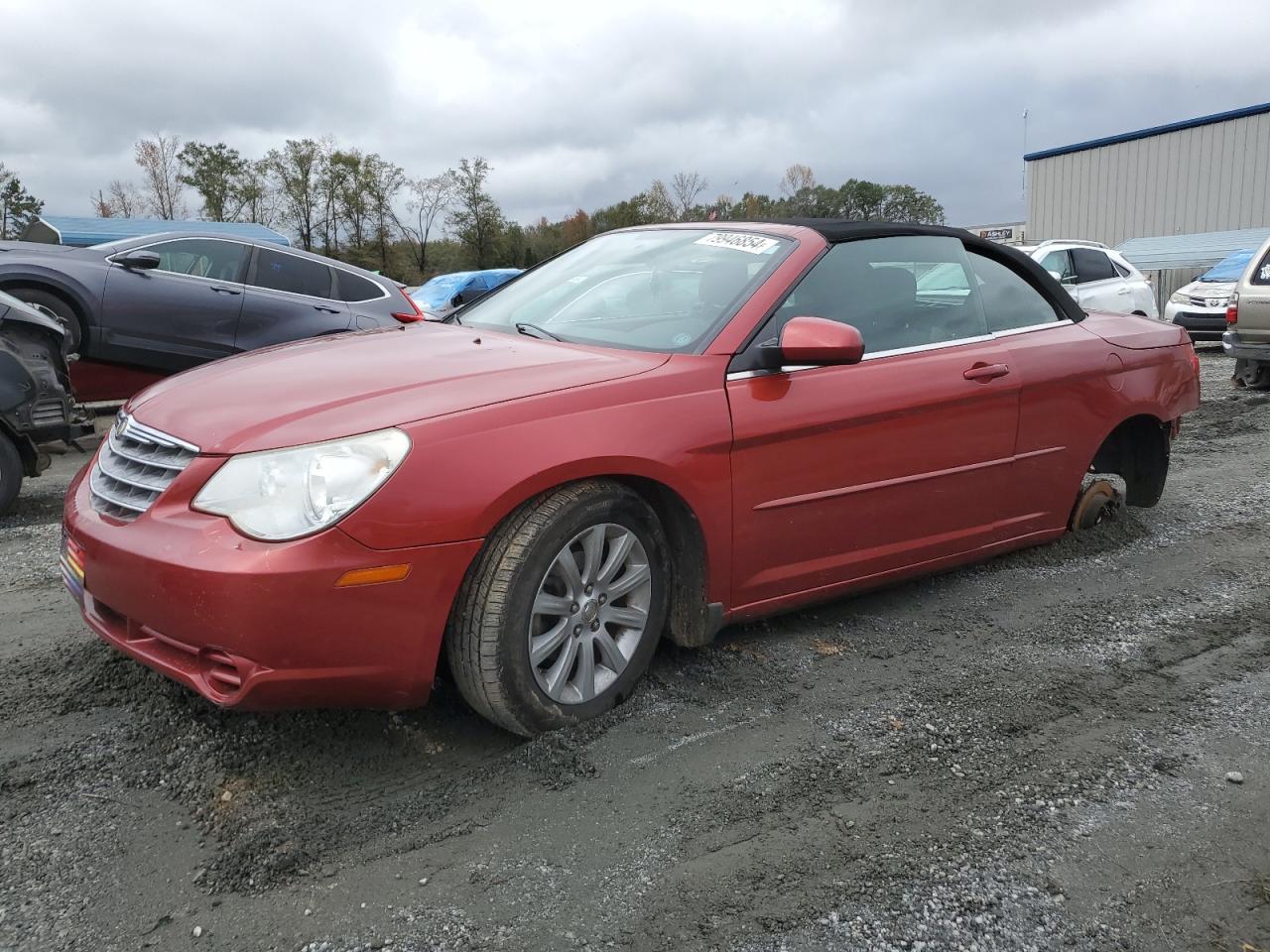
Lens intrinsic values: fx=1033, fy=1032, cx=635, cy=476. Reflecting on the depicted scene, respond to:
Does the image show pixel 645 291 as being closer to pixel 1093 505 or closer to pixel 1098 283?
pixel 1093 505

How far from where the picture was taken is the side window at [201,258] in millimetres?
9305

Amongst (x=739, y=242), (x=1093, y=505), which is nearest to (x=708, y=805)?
(x=739, y=242)

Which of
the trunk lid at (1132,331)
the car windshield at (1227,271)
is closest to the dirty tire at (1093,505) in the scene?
the trunk lid at (1132,331)

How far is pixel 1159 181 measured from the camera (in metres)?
34.9

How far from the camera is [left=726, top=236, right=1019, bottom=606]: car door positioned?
3.38 metres

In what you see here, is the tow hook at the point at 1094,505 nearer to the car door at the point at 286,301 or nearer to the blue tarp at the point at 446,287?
the car door at the point at 286,301

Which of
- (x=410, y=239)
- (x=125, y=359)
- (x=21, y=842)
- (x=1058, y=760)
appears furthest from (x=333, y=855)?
(x=410, y=239)

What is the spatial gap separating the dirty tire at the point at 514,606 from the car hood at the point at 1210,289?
1687 cm

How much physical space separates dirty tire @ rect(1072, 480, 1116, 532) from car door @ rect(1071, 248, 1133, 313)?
374 inches

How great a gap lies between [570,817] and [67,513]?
179 cm

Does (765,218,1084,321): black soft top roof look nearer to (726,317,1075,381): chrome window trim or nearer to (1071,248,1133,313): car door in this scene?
(726,317,1075,381): chrome window trim

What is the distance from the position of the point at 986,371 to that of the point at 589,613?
6.49 ft

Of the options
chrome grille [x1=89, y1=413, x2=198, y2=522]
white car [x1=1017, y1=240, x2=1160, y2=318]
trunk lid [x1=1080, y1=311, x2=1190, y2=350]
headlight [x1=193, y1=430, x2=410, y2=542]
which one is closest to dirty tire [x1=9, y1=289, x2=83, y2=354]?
chrome grille [x1=89, y1=413, x2=198, y2=522]

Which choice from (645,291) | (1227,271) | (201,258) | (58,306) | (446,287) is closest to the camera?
(645,291)
